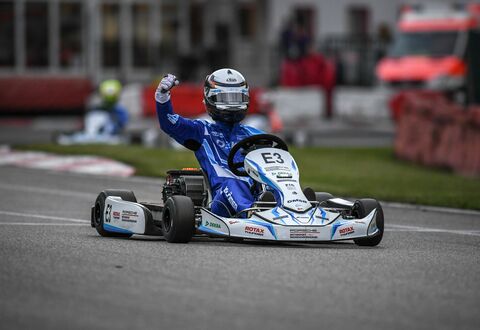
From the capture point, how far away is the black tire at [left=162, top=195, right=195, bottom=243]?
9.45m

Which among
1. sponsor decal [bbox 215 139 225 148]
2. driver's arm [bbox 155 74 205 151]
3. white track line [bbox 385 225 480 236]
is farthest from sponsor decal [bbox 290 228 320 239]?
white track line [bbox 385 225 480 236]

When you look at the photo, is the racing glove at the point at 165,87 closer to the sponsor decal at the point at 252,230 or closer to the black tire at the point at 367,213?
the sponsor decal at the point at 252,230

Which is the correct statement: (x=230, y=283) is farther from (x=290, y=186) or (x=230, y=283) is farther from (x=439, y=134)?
(x=439, y=134)

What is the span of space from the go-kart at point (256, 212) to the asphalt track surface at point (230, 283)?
0.13 meters

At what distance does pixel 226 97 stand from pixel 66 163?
26.4ft

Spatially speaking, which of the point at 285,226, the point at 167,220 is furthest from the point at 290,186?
the point at 167,220

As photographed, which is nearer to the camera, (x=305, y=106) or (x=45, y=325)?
(x=45, y=325)

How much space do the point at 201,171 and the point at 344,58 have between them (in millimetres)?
26863

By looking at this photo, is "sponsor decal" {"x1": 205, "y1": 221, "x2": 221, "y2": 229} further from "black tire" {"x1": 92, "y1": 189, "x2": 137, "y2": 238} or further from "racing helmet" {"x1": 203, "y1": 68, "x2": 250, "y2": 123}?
"racing helmet" {"x1": 203, "y1": 68, "x2": 250, "y2": 123}

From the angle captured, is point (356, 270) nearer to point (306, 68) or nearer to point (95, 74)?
point (306, 68)

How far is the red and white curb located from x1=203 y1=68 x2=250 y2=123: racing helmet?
22.1 feet

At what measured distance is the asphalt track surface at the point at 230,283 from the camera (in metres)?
6.49

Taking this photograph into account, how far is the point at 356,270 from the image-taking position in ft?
26.8

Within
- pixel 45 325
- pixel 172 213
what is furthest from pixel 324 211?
pixel 45 325
